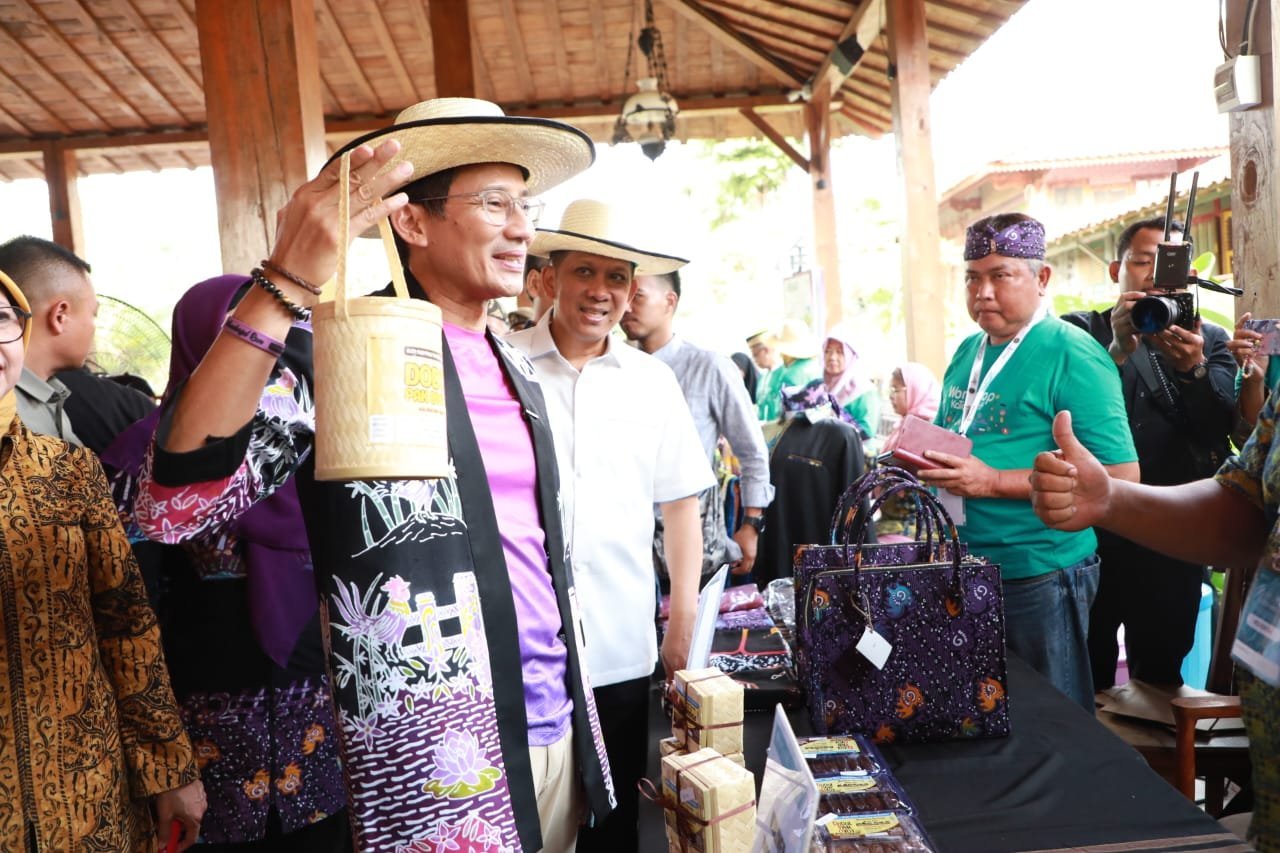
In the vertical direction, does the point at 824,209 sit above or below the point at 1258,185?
above

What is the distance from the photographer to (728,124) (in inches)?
381

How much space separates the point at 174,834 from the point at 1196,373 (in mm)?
3234

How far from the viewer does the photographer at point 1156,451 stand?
3.37 m

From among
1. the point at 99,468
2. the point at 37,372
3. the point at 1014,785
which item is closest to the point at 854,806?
the point at 1014,785

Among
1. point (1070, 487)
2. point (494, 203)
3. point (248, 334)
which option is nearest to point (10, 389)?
point (248, 334)

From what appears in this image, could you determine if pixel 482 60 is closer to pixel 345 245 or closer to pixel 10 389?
pixel 10 389

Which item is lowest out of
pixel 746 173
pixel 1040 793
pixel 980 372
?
pixel 1040 793

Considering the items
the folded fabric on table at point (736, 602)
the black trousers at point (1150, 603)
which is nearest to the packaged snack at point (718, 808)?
the folded fabric on table at point (736, 602)

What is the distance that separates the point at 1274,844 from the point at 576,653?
1.02 metres

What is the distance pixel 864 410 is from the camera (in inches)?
268

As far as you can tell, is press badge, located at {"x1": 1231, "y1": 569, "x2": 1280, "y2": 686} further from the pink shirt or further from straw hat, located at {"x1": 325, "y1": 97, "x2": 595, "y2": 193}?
straw hat, located at {"x1": 325, "y1": 97, "x2": 595, "y2": 193}

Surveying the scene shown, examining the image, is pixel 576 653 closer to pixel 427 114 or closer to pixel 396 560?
pixel 396 560

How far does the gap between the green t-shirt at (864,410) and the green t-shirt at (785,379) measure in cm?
68

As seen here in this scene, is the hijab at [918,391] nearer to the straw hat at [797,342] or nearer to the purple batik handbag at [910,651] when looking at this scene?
the straw hat at [797,342]
